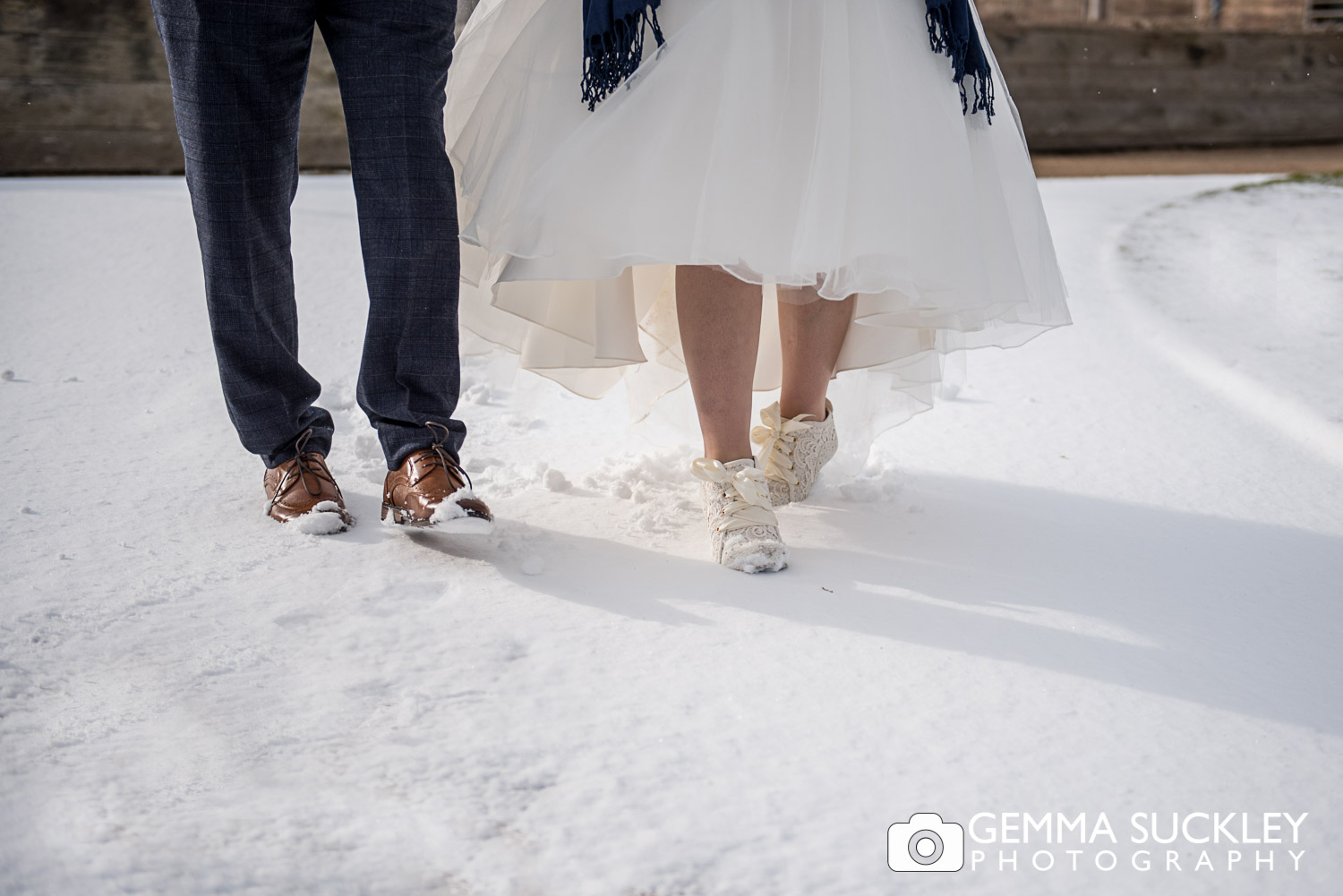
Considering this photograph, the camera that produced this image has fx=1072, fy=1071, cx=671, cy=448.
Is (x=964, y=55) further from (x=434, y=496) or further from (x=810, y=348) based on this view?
(x=434, y=496)

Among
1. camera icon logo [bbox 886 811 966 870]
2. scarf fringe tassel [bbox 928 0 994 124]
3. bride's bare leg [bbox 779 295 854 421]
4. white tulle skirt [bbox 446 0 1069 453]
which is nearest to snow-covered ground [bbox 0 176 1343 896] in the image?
camera icon logo [bbox 886 811 966 870]

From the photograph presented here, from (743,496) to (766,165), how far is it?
1.31 feet

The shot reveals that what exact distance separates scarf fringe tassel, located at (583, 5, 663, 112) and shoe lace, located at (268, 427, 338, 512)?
61 cm

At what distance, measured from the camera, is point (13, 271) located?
268 centimetres

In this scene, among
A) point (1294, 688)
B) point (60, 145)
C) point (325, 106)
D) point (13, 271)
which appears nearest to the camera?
point (1294, 688)

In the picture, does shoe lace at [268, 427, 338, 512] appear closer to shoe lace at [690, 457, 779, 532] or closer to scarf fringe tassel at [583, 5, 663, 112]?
shoe lace at [690, 457, 779, 532]

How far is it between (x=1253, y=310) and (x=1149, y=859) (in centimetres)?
230

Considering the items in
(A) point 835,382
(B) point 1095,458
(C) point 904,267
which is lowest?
(B) point 1095,458

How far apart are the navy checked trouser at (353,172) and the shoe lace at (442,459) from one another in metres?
0.01

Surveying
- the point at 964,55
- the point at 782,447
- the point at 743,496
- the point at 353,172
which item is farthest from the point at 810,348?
the point at 353,172

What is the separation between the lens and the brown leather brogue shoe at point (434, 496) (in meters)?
1.27

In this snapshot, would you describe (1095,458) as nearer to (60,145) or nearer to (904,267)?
(904,267)

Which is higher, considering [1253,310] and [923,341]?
[923,341]

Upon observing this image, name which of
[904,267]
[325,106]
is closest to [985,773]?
A: [904,267]
